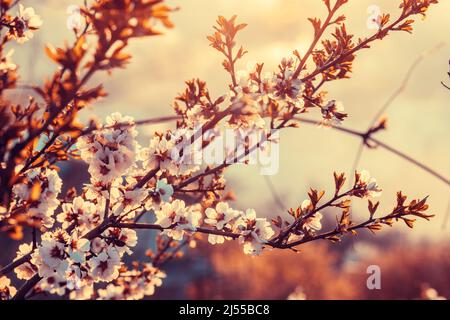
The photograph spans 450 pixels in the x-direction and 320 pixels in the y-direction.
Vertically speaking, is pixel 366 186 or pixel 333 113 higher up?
pixel 333 113

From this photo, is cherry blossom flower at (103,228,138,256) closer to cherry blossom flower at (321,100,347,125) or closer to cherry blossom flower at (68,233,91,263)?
cherry blossom flower at (68,233,91,263)

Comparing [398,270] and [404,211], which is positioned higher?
[398,270]

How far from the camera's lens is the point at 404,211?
2.57 m

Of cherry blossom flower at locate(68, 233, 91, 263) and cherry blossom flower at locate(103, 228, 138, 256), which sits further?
cherry blossom flower at locate(103, 228, 138, 256)

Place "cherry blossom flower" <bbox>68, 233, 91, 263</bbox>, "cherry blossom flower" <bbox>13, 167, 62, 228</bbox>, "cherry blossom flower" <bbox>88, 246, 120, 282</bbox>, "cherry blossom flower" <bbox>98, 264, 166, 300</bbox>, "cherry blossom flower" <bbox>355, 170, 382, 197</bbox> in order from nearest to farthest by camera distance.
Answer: "cherry blossom flower" <bbox>13, 167, 62, 228</bbox> < "cherry blossom flower" <bbox>68, 233, 91, 263</bbox> < "cherry blossom flower" <bbox>355, 170, 382, 197</bbox> < "cherry blossom flower" <bbox>88, 246, 120, 282</bbox> < "cherry blossom flower" <bbox>98, 264, 166, 300</bbox>

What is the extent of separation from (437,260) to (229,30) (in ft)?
66.3

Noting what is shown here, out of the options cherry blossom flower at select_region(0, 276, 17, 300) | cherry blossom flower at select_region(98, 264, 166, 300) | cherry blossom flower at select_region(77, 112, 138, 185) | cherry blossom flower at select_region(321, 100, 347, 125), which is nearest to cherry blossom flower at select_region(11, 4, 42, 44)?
cherry blossom flower at select_region(77, 112, 138, 185)

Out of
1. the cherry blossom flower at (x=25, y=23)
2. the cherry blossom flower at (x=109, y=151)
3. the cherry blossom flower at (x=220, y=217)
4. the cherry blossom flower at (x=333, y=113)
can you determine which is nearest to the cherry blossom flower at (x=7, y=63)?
the cherry blossom flower at (x=25, y=23)

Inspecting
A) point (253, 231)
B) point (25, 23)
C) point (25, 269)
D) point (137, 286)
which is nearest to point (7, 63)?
point (25, 23)

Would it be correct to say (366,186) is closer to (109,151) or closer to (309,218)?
(309,218)

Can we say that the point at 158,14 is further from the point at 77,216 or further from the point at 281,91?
the point at 77,216

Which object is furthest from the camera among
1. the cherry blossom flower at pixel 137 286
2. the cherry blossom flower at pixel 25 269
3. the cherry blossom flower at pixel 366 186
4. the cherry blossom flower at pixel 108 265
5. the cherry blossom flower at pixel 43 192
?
the cherry blossom flower at pixel 137 286

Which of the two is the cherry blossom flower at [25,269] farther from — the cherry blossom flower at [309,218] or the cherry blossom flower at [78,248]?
the cherry blossom flower at [309,218]
